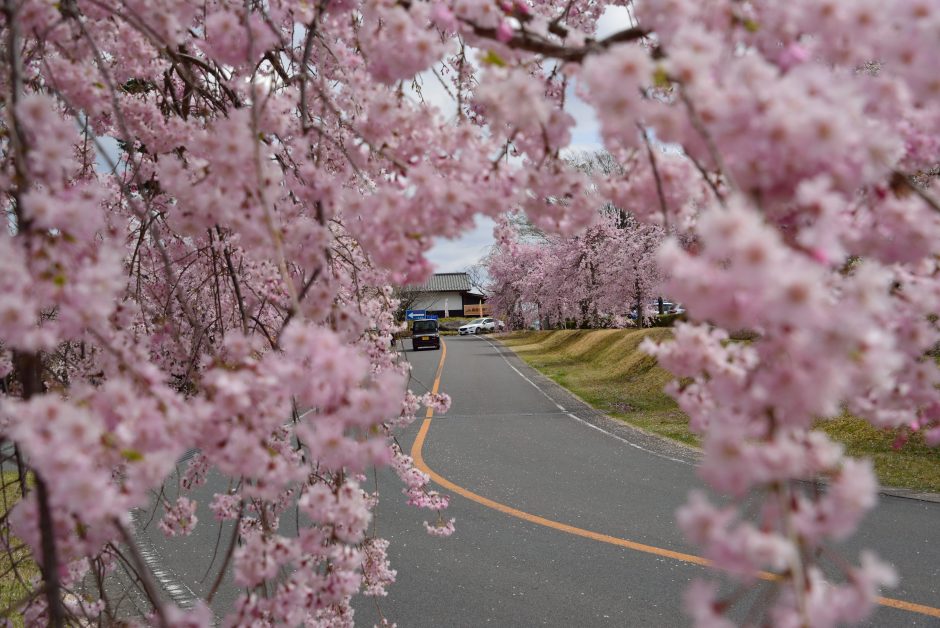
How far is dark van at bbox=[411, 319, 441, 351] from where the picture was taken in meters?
37.0

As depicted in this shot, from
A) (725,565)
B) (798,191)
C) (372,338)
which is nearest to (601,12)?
(372,338)

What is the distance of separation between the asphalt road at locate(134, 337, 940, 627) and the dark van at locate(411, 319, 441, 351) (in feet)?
87.7

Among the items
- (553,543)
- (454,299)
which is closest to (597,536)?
(553,543)

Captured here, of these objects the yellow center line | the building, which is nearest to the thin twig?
the yellow center line

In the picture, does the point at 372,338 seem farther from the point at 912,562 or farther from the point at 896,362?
the point at 912,562

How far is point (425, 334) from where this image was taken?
121ft

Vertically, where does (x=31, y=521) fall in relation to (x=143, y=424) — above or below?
below

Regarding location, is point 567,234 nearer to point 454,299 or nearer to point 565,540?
point 565,540

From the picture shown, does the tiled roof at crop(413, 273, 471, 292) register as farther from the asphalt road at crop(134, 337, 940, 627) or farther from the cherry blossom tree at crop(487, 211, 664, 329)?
the asphalt road at crop(134, 337, 940, 627)

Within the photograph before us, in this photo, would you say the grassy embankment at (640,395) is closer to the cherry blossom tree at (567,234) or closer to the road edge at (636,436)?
the road edge at (636,436)

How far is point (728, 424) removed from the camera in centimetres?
93

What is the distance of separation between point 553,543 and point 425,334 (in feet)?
103

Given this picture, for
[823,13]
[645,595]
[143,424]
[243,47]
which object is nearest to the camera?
[823,13]

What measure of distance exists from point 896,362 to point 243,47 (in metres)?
1.86
